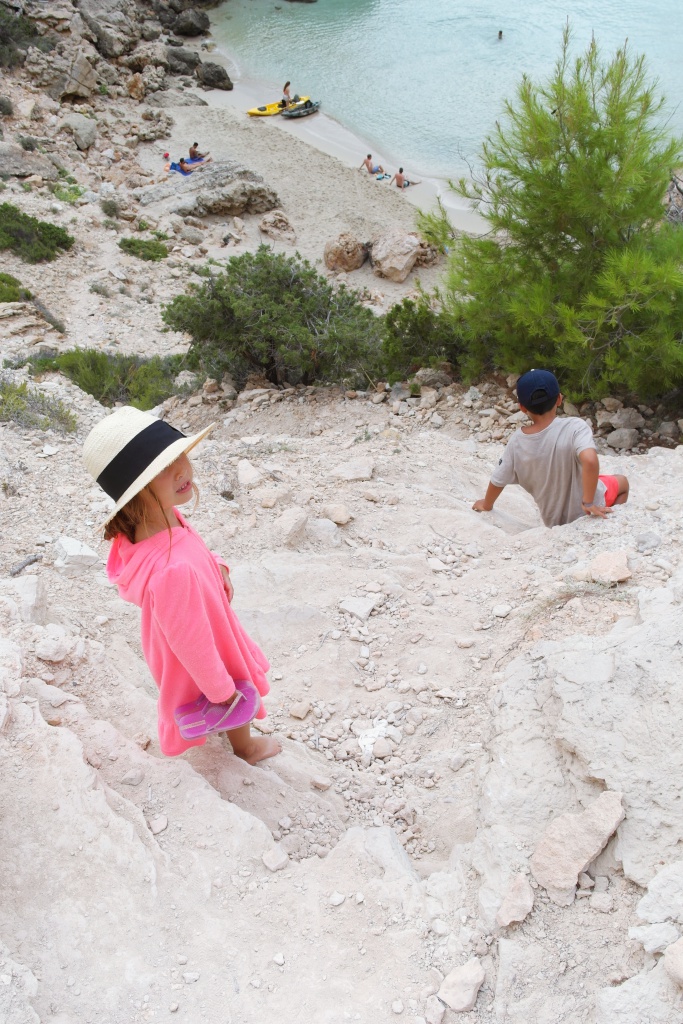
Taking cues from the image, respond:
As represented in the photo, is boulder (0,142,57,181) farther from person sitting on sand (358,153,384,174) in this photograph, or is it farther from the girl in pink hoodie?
the girl in pink hoodie

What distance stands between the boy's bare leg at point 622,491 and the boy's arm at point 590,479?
0.25 m

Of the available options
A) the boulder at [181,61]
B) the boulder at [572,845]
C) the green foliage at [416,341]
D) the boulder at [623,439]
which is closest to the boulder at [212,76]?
the boulder at [181,61]

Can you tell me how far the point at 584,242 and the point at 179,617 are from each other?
5.82 m

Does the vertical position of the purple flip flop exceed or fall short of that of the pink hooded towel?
it falls short

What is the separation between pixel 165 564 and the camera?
7.19ft

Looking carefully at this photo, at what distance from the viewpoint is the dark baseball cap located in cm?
373

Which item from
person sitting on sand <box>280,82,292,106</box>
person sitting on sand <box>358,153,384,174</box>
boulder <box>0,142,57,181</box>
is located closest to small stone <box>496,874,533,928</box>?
boulder <box>0,142,57,181</box>

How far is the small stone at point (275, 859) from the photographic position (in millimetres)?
2223

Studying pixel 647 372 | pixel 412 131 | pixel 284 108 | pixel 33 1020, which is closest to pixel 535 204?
pixel 647 372

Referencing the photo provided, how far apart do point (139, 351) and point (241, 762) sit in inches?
408

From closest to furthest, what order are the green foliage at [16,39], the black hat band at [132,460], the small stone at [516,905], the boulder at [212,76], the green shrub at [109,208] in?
the small stone at [516,905]
the black hat band at [132,460]
the green shrub at [109,208]
the green foliage at [16,39]
the boulder at [212,76]

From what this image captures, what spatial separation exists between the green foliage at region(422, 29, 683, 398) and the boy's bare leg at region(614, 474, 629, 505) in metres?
2.33

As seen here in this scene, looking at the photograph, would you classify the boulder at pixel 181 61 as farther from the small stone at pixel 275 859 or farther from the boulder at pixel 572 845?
the boulder at pixel 572 845

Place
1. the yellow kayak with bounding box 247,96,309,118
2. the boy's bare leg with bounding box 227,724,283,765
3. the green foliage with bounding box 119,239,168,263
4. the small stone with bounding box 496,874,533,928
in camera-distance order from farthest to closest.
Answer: the yellow kayak with bounding box 247,96,309,118 → the green foliage with bounding box 119,239,168,263 → the boy's bare leg with bounding box 227,724,283,765 → the small stone with bounding box 496,874,533,928
